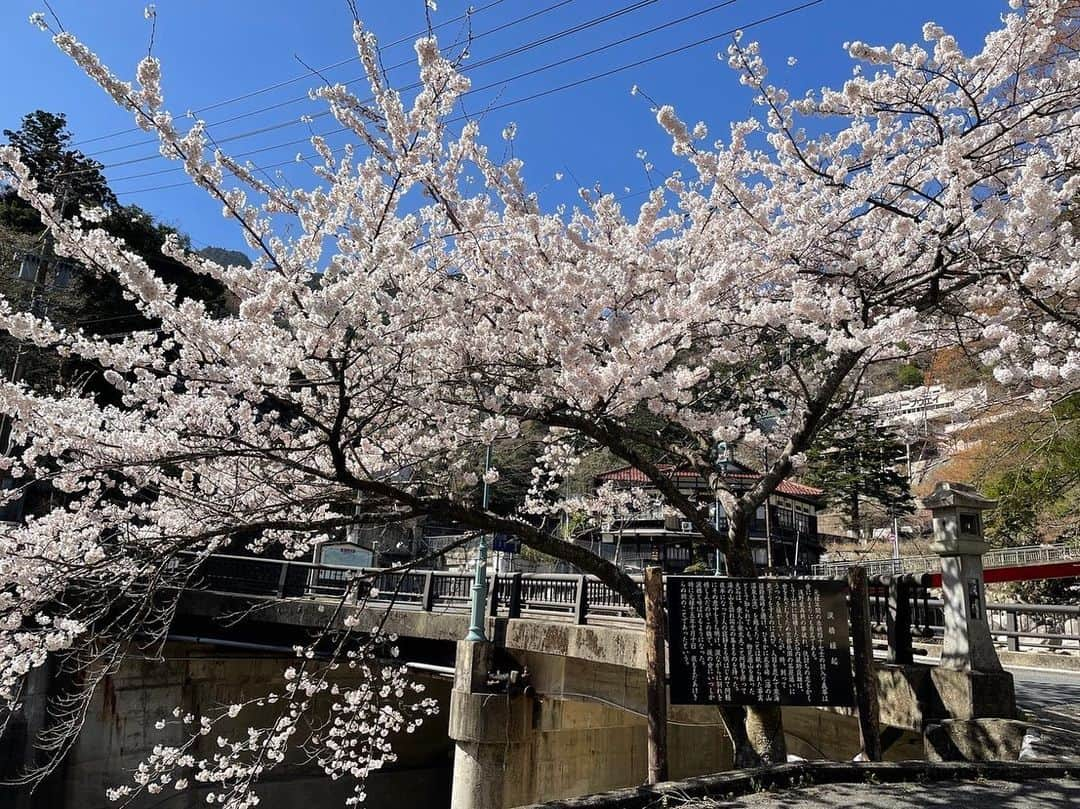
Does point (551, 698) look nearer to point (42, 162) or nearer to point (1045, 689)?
point (1045, 689)

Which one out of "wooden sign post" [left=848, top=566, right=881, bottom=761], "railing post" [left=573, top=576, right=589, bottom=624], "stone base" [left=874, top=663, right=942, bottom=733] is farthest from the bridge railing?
"wooden sign post" [left=848, top=566, right=881, bottom=761]

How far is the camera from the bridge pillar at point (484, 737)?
11.1 m

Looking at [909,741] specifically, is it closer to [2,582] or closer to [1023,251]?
[1023,251]

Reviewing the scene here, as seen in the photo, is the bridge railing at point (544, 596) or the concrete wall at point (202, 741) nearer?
the bridge railing at point (544, 596)

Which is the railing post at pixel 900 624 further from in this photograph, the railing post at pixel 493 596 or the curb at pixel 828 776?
the railing post at pixel 493 596

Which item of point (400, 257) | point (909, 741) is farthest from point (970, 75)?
point (909, 741)

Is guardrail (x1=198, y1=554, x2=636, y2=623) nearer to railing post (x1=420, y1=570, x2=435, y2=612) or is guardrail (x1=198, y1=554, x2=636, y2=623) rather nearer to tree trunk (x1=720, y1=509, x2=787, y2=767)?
railing post (x1=420, y1=570, x2=435, y2=612)

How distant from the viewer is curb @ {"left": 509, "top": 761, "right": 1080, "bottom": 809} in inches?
215

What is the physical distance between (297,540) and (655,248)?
5.85m

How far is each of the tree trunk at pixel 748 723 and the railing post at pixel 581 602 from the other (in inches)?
164

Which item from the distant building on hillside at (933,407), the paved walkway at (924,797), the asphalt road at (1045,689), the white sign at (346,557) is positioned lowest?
the paved walkway at (924,797)

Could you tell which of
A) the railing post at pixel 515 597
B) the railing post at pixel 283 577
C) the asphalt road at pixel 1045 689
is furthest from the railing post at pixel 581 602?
the railing post at pixel 283 577

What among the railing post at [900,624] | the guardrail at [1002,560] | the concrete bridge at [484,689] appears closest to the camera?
the railing post at [900,624]

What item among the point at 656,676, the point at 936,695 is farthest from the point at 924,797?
the point at 656,676
